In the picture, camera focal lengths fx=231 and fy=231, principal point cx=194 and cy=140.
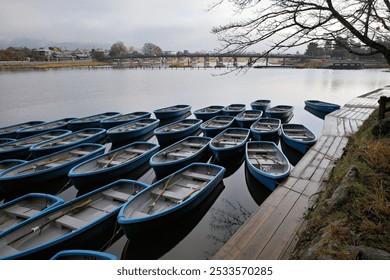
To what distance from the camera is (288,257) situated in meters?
3.66

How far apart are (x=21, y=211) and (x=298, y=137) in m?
11.1

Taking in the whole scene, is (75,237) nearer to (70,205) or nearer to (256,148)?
(70,205)

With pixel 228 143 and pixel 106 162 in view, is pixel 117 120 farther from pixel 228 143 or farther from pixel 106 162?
pixel 228 143

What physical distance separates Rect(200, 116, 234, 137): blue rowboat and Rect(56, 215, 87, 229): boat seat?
321 inches

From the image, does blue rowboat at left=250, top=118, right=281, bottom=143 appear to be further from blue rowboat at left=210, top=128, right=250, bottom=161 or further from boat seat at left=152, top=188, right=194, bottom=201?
boat seat at left=152, top=188, right=194, bottom=201

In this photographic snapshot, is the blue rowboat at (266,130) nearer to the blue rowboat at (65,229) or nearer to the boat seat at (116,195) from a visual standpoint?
the blue rowboat at (65,229)

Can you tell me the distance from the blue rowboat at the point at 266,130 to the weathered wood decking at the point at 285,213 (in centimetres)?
267

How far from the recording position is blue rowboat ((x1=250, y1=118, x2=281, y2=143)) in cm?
1141

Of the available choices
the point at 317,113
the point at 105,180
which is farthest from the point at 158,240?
the point at 317,113

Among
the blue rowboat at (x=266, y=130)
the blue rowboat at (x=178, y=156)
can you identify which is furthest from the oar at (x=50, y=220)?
the blue rowboat at (x=266, y=130)

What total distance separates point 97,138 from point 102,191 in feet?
21.5

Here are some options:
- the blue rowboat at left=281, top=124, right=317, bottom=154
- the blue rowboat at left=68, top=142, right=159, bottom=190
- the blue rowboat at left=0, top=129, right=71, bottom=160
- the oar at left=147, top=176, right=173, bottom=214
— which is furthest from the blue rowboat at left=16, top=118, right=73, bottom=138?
the blue rowboat at left=281, top=124, right=317, bottom=154

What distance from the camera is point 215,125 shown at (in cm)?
1441
